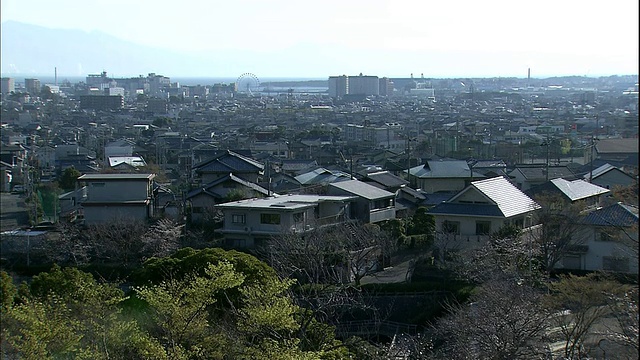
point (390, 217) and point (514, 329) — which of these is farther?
point (390, 217)

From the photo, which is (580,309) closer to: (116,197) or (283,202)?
(283,202)

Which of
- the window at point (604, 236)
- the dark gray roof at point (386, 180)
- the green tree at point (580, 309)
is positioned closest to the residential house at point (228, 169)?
the dark gray roof at point (386, 180)

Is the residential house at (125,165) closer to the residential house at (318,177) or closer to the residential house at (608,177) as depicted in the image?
the residential house at (318,177)

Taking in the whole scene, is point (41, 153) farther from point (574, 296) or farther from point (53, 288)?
point (574, 296)

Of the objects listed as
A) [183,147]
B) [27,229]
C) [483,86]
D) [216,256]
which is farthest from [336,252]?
[483,86]

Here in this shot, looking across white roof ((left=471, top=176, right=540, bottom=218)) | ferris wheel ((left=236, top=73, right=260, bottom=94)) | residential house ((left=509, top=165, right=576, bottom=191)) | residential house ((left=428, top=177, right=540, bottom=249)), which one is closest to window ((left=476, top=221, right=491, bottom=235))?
residential house ((left=428, top=177, right=540, bottom=249))

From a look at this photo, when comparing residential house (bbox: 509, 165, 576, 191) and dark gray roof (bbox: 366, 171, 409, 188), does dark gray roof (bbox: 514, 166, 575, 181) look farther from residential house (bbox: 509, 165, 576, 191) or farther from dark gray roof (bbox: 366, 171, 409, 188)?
dark gray roof (bbox: 366, 171, 409, 188)
